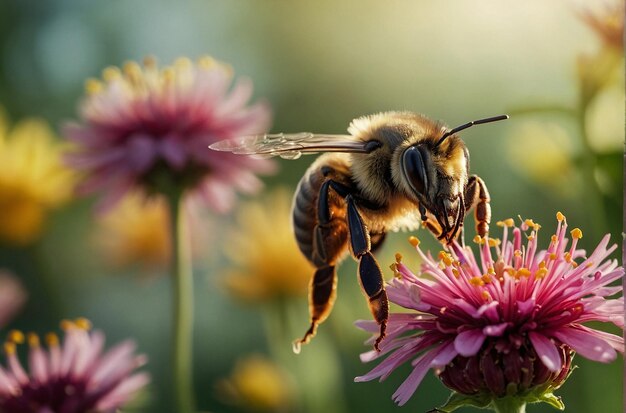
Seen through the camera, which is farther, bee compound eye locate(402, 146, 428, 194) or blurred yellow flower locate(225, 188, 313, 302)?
blurred yellow flower locate(225, 188, 313, 302)

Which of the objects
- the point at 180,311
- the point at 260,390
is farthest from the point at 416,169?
the point at 260,390

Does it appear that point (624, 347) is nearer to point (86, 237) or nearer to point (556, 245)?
Answer: point (556, 245)

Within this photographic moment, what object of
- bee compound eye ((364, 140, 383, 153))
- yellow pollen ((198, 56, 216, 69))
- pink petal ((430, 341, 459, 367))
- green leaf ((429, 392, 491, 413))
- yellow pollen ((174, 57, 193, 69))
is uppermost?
yellow pollen ((174, 57, 193, 69))

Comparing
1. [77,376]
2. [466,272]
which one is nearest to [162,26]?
[77,376]

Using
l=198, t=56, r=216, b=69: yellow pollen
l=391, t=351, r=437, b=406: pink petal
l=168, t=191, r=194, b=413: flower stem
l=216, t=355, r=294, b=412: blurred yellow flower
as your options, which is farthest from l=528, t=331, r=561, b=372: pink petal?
l=198, t=56, r=216, b=69: yellow pollen

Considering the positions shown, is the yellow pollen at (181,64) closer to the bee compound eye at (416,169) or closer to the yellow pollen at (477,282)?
the bee compound eye at (416,169)

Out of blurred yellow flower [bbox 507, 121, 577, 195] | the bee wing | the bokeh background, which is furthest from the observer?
blurred yellow flower [bbox 507, 121, 577, 195]

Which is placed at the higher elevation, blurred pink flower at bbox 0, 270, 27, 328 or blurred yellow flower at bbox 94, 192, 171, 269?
blurred yellow flower at bbox 94, 192, 171, 269

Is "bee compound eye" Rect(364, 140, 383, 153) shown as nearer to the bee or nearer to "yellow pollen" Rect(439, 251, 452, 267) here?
the bee
